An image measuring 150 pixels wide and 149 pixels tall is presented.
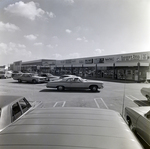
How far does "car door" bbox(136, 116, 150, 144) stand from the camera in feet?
7.16

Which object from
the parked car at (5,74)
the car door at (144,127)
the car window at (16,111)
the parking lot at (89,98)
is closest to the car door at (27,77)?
the parking lot at (89,98)

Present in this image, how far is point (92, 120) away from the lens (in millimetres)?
1532

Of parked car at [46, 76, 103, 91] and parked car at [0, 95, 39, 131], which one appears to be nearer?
parked car at [0, 95, 39, 131]

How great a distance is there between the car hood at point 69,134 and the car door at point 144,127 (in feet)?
3.07

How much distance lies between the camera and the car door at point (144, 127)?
2.18m

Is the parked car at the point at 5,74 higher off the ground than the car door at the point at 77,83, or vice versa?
the parked car at the point at 5,74

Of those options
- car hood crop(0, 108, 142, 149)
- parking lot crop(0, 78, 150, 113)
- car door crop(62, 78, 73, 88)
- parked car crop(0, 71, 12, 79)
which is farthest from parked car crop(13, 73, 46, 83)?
car hood crop(0, 108, 142, 149)

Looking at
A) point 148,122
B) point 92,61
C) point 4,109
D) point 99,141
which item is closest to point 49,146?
point 99,141

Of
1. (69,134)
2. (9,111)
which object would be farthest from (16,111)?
(69,134)

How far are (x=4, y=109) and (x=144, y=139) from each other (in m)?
2.32

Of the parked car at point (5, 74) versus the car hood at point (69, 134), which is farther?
the parked car at point (5, 74)

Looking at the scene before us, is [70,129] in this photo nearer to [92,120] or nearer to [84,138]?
A: [84,138]

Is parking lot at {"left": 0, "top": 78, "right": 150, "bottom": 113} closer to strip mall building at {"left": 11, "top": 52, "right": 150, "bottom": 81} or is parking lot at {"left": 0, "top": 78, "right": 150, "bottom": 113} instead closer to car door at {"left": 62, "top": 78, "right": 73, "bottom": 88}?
car door at {"left": 62, "top": 78, "right": 73, "bottom": 88}

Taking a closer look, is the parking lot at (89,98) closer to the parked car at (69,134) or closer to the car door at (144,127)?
the car door at (144,127)
